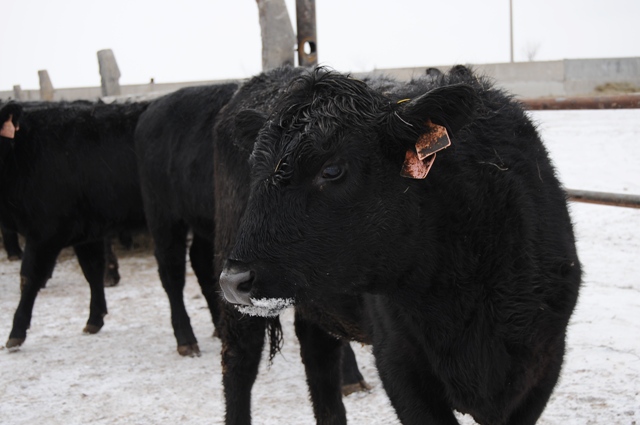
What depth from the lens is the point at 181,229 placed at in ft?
19.8

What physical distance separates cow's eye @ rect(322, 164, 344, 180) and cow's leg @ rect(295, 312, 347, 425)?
1.73 meters

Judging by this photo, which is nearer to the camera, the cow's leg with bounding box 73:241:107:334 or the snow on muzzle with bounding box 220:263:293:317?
the snow on muzzle with bounding box 220:263:293:317

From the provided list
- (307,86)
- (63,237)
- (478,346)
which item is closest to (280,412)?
(478,346)

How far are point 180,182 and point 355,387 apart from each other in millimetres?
2021

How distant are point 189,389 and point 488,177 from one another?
3144 mm

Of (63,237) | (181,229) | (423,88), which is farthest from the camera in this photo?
(63,237)

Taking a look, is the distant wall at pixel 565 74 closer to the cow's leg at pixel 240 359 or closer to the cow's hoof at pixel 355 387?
the cow's hoof at pixel 355 387

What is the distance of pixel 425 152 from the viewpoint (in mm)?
2408

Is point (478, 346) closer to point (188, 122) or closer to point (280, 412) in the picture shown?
point (280, 412)

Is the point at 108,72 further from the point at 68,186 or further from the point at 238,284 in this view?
the point at 238,284

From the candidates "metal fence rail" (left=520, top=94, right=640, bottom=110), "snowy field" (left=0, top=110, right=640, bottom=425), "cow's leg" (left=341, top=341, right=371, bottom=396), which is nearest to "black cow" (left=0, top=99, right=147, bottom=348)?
"snowy field" (left=0, top=110, right=640, bottom=425)

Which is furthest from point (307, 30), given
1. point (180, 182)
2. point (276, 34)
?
point (180, 182)

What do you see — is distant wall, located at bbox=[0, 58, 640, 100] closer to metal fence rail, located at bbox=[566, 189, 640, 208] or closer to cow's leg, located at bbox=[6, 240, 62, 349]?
cow's leg, located at bbox=[6, 240, 62, 349]

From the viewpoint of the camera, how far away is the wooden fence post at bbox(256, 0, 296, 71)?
7301 mm
